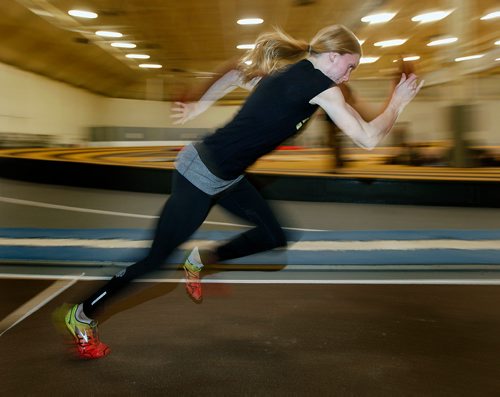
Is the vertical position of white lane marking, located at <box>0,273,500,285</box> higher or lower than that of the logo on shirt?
lower

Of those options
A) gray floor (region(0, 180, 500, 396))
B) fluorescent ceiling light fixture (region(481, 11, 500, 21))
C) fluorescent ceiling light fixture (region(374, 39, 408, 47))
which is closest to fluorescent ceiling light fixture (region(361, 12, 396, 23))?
fluorescent ceiling light fixture (region(481, 11, 500, 21))

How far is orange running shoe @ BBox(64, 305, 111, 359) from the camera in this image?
191 cm

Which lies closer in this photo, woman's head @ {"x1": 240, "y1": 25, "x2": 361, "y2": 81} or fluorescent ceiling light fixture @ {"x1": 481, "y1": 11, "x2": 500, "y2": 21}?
woman's head @ {"x1": 240, "y1": 25, "x2": 361, "y2": 81}

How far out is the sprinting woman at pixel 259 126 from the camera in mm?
1688

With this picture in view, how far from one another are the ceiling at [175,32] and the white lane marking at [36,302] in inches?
302

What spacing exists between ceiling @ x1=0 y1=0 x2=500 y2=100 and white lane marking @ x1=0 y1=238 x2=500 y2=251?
6.93 m

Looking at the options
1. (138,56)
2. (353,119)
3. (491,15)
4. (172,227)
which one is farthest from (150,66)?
(353,119)

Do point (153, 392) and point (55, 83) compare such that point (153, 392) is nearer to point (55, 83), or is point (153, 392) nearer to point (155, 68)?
point (155, 68)

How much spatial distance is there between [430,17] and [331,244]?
445 inches

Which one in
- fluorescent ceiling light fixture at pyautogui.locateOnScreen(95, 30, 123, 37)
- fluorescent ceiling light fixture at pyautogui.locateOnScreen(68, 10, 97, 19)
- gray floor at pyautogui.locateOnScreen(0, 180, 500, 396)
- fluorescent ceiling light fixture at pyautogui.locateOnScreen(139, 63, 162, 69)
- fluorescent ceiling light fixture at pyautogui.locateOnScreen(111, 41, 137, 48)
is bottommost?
gray floor at pyautogui.locateOnScreen(0, 180, 500, 396)

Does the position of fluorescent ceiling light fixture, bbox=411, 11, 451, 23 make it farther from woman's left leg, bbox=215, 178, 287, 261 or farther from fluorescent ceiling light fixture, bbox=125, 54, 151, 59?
woman's left leg, bbox=215, 178, 287, 261

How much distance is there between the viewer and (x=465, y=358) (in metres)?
1.96

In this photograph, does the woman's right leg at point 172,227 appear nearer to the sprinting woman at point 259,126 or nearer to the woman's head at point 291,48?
the sprinting woman at point 259,126

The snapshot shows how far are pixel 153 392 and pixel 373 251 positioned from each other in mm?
1996
